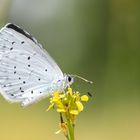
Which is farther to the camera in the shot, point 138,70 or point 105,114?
point 138,70

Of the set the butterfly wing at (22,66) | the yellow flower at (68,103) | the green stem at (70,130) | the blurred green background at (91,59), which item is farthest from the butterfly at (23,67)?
the blurred green background at (91,59)

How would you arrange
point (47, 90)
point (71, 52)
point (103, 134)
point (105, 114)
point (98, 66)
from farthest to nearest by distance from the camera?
1. point (71, 52)
2. point (98, 66)
3. point (105, 114)
4. point (103, 134)
5. point (47, 90)

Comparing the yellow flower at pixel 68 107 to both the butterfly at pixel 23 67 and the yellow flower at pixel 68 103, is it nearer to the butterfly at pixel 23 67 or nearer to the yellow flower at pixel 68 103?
the yellow flower at pixel 68 103

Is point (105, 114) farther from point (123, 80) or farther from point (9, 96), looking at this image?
point (9, 96)

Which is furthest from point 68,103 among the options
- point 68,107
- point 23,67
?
point 23,67

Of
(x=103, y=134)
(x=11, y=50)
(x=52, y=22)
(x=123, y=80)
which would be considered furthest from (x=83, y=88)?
(x=11, y=50)

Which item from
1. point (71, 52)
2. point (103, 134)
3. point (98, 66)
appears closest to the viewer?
point (103, 134)

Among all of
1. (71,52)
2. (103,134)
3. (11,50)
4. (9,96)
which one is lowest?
(103,134)
